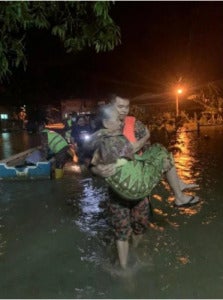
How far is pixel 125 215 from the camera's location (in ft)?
15.6

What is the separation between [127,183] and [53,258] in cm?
154

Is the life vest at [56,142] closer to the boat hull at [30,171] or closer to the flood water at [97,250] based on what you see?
the boat hull at [30,171]

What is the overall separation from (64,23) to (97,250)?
281 centimetres

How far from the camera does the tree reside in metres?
4.01

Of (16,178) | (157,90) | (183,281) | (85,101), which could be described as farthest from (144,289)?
(85,101)

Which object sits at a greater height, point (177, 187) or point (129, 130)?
point (129, 130)

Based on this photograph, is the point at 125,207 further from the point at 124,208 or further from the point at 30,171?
the point at 30,171

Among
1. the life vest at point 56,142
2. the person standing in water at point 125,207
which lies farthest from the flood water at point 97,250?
the life vest at point 56,142

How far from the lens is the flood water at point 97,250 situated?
4398mm

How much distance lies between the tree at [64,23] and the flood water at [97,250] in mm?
2265

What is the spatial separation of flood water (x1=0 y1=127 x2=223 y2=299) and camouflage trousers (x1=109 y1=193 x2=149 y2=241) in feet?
1.48

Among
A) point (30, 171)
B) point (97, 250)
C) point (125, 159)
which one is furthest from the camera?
point (30, 171)

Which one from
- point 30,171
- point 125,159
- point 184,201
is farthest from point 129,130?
point 30,171

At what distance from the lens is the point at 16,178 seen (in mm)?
10883
